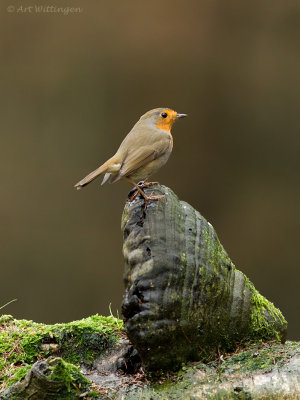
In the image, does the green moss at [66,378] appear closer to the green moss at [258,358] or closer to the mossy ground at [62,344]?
the mossy ground at [62,344]

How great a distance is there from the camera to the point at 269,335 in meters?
2.56

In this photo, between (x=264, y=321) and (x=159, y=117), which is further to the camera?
(x=159, y=117)

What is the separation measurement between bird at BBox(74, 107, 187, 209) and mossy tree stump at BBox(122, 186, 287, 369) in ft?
2.39

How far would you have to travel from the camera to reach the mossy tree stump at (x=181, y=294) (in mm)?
2316

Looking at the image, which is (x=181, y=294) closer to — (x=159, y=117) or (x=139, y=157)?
(x=139, y=157)

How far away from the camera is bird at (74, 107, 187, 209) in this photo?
Result: 3.36 m

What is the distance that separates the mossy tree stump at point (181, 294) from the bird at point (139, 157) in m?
0.73

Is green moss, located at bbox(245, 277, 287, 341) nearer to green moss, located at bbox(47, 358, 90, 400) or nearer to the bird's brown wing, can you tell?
green moss, located at bbox(47, 358, 90, 400)

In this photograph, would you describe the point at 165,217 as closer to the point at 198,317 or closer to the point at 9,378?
the point at 198,317

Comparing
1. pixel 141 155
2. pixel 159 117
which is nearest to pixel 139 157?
pixel 141 155

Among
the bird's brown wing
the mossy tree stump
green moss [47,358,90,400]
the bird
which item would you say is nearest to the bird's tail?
the bird

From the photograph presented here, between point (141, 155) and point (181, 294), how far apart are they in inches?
48.9

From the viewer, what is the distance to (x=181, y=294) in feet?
7.76

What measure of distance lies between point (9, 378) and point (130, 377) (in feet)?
1.70
